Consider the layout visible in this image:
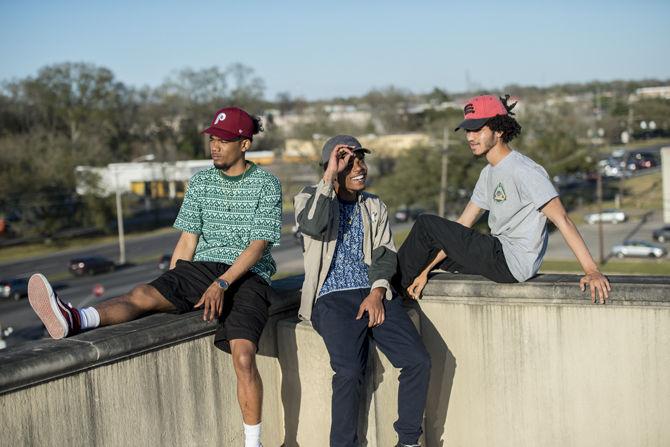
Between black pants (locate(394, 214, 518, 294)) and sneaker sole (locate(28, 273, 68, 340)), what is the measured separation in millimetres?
1834

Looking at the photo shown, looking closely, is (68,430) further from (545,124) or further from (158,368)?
(545,124)

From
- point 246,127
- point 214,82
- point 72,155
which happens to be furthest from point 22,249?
point 246,127

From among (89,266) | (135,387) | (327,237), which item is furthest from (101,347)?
(89,266)

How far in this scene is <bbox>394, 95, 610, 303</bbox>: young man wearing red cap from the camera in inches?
165

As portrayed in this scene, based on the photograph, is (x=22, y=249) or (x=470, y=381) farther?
(x=22, y=249)

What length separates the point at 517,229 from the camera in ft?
14.1

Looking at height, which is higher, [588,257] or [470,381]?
[588,257]

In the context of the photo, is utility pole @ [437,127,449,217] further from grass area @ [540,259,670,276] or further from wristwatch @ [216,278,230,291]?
wristwatch @ [216,278,230,291]

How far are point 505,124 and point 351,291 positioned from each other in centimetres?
125

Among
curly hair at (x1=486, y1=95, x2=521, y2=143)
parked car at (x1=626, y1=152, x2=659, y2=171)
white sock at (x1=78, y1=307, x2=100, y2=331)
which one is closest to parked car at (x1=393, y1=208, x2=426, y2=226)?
parked car at (x1=626, y1=152, x2=659, y2=171)

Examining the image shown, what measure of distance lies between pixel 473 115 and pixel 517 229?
67 centimetres

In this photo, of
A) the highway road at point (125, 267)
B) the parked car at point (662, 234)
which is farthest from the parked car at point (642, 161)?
the parked car at point (662, 234)

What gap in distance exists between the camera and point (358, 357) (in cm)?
376

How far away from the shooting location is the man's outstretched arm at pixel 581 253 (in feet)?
12.8
